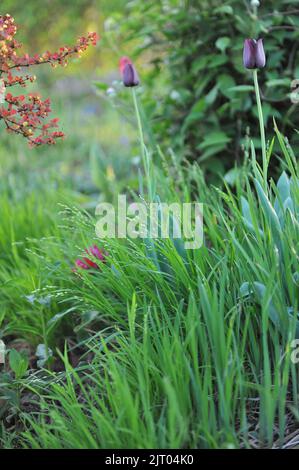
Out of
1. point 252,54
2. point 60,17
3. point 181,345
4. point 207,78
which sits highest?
point 60,17

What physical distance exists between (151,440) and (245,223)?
0.64 m

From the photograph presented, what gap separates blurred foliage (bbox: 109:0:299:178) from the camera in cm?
247

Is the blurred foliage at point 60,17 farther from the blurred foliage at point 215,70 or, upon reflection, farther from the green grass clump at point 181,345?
the green grass clump at point 181,345

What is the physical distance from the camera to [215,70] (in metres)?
2.58

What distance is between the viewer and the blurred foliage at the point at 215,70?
247 cm

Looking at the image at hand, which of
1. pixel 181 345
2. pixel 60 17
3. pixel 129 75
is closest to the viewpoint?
pixel 181 345

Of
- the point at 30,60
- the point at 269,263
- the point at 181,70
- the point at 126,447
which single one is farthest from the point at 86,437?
the point at 181,70

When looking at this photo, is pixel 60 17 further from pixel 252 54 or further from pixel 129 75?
pixel 252 54

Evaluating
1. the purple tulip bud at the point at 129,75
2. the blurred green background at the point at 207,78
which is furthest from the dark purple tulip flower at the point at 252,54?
the blurred green background at the point at 207,78

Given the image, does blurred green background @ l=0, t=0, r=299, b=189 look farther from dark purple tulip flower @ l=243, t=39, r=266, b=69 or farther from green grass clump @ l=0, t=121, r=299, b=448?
dark purple tulip flower @ l=243, t=39, r=266, b=69

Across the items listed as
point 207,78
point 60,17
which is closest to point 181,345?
point 207,78

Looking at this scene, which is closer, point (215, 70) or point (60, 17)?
point (215, 70)

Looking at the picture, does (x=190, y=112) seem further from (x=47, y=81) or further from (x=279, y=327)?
(x=47, y=81)

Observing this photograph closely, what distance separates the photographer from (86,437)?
1.31 metres
